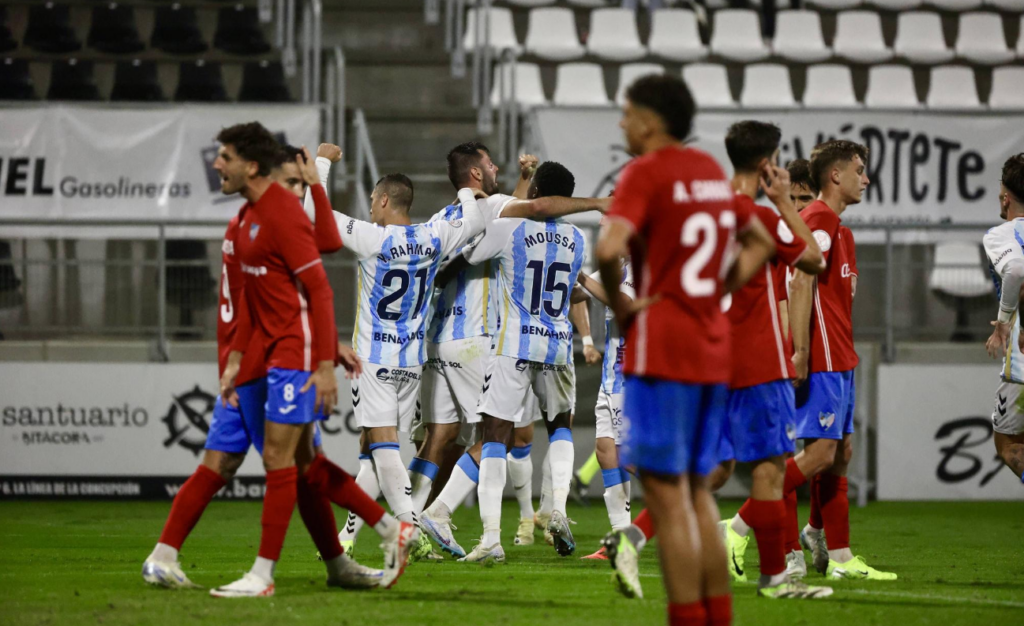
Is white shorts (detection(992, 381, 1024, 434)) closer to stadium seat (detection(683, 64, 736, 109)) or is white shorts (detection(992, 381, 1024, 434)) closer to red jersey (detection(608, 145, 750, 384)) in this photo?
red jersey (detection(608, 145, 750, 384))

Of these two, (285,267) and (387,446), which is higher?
(285,267)

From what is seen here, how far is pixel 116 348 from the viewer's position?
40.0 ft

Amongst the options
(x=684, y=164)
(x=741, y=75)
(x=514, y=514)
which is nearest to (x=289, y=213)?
(x=684, y=164)

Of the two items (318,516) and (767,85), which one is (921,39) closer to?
(767,85)

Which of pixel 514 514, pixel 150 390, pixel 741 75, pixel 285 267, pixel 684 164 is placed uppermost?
pixel 741 75

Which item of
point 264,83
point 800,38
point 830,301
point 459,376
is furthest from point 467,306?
point 800,38

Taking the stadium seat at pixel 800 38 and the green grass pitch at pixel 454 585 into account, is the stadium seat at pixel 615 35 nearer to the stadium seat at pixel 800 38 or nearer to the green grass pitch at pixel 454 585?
the stadium seat at pixel 800 38

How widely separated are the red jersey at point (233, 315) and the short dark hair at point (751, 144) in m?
2.28

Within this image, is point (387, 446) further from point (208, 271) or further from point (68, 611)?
point (208, 271)

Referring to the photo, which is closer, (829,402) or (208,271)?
(829,402)

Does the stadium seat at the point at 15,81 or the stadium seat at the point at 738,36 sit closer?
the stadium seat at the point at 15,81

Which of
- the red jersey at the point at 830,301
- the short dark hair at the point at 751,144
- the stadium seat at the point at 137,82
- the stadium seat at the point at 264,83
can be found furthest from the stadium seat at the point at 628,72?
the short dark hair at the point at 751,144

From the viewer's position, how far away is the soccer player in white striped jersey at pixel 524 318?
304 inches

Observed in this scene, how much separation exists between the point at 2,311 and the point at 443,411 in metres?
5.88
